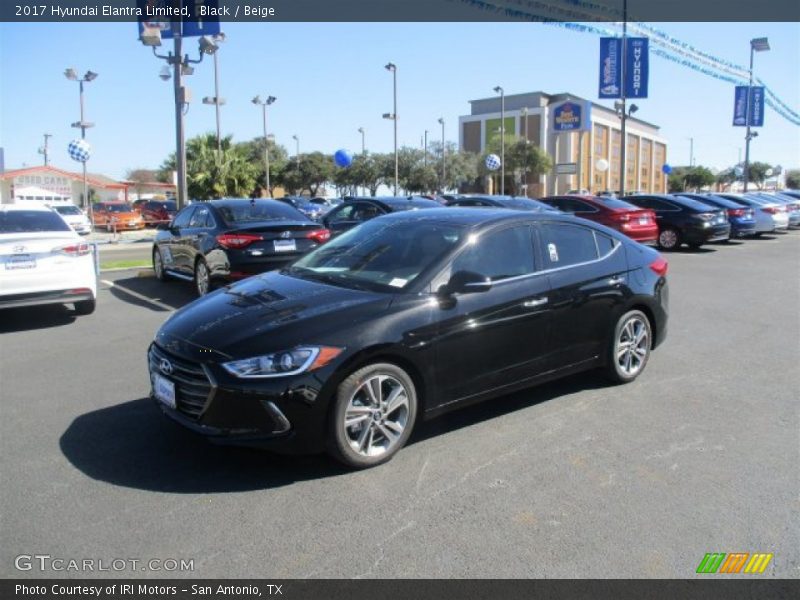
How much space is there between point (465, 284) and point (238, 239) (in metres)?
5.29

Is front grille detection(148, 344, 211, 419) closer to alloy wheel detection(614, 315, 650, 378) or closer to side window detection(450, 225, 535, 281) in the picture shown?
side window detection(450, 225, 535, 281)

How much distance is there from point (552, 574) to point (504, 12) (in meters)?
17.0

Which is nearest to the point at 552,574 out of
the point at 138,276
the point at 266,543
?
the point at 266,543

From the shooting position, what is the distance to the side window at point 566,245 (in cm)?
506

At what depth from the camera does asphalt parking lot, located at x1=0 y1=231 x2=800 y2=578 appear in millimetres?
3033

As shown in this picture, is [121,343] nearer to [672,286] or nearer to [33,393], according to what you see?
[33,393]

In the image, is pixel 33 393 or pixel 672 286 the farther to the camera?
pixel 672 286

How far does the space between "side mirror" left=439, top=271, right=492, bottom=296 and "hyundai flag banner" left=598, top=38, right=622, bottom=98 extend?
964 inches

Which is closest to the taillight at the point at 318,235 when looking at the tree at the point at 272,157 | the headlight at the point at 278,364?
the headlight at the point at 278,364

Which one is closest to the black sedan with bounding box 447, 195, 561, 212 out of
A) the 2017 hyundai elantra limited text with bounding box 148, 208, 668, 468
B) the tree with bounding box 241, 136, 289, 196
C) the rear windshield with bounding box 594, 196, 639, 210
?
the rear windshield with bounding box 594, 196, 639, 210

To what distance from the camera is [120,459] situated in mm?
4062

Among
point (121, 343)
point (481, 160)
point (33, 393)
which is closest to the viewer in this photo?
point (33, 393)

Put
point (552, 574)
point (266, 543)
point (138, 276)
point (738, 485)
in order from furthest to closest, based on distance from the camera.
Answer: point (138, 276) → point (738, 485) → point (266, 543) → point (552, 574)

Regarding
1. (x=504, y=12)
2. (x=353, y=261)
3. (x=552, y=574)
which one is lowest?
(x=552, y=574)
